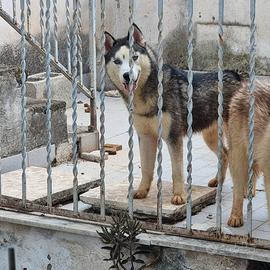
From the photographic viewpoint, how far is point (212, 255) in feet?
15.3

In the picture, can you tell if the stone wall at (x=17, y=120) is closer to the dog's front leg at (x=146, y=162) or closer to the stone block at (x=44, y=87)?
the dog's front leg at (x=146, y=162)

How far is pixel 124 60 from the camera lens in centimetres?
595

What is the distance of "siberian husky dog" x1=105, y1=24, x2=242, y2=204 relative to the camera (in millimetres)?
5965

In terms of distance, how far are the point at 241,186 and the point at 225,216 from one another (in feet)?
1.15

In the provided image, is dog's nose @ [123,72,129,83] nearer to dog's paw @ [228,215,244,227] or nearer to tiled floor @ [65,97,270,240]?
tiled floor @ [65,97,270,240]

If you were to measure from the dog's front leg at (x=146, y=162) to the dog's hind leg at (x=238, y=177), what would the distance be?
0.77m

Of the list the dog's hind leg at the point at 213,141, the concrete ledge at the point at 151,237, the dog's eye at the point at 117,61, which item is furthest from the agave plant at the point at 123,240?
the dog's hind leg at the point at 213,141

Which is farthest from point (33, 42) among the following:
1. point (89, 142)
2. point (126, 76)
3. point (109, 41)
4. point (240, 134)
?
point (240, 134)

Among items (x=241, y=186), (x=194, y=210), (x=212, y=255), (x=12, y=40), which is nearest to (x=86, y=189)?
(x=194, y=210)

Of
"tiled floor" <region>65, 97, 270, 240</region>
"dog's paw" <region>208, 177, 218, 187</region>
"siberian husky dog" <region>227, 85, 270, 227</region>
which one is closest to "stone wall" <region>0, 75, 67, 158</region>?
"tiled floor" <region>65, 97, 270, 240</region>

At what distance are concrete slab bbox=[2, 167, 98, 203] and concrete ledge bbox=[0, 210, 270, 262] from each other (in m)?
0.53

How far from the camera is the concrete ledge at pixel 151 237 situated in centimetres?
453

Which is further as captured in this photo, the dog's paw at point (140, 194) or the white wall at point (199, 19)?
the white wall at point (199, 19)

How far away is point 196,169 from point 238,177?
1.72 metres
